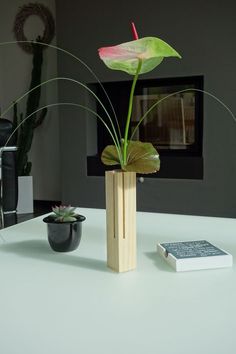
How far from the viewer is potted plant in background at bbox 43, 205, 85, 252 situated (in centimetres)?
102

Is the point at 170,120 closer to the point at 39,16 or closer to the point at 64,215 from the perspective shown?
the point at 39,16

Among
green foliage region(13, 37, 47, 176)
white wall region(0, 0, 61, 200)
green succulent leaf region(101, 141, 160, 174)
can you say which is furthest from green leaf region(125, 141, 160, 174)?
white wall region(0, 0, 61, 200)

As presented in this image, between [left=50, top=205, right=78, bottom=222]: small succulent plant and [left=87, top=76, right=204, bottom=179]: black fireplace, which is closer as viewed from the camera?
[left=50, top=205, right=78, bottom=222]: small succulent plant

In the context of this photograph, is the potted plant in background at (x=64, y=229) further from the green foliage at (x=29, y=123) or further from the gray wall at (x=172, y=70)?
the green foliage at (x=29, y=123)

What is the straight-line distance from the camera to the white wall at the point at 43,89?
14.0 ft

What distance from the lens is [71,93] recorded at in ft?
12.1

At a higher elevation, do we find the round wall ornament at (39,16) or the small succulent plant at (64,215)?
the round wall ornament at (39,16)

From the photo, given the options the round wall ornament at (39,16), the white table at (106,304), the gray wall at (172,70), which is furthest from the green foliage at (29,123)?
the white table at (106,304)

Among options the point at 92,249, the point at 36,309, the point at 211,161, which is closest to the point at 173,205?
the point at 211,161

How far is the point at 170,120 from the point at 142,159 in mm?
2683

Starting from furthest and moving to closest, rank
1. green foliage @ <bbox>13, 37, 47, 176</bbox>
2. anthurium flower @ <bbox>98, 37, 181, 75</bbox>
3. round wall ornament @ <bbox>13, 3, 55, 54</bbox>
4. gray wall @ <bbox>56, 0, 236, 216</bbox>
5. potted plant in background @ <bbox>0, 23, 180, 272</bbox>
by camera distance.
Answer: round wall ornament @ <bbox>13, 3, 55, 54</bbox> → green foliage @ <bbox>13, 37, 47, 176</bbox> → gray wall @ <bbox>56, 0, 236, 216</bbox> → potted plant in background @ <bbox>0, 23, 180, 272</bbox> → anthurium flower @ <bbox>98, 37, 181, 75</bbox>

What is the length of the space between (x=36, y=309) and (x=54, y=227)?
32cm

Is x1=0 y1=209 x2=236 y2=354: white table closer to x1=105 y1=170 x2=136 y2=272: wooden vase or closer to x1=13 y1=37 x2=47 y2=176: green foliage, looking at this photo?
x1=105 y1=170 x2=136 y2=272: wooden vase

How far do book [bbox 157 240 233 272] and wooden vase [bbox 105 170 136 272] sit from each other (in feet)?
0.31
